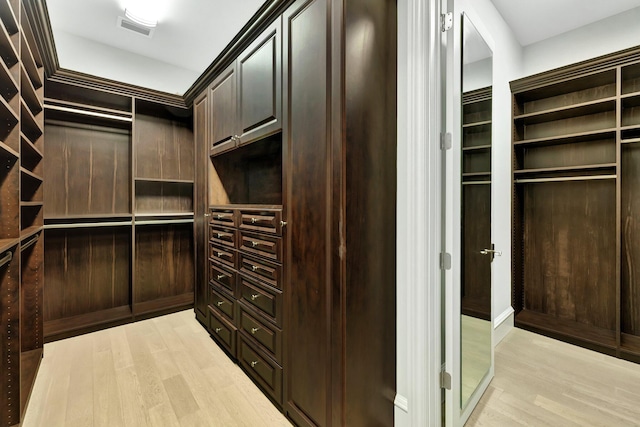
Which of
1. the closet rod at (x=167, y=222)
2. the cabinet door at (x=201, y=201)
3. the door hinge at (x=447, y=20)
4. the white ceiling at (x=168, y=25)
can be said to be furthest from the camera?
the closet rod at (x=167, y=222)

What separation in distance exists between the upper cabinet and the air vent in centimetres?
85

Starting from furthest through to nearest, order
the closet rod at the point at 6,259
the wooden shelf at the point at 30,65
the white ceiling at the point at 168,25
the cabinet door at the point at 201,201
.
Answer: the cabinet door at the point at 201,201
the white ceiling at the point at 168,25
the wooden shelf at the point at 30,65
the closet rod at the point at 6,259

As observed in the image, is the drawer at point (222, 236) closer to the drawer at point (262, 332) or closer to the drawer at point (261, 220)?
the drawer at point (261, 220)

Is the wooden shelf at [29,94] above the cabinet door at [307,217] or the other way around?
above

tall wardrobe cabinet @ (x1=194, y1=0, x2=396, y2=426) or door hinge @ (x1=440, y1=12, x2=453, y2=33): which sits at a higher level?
door hinge @ (x1=440, y1=12, x2=453, y2=33)

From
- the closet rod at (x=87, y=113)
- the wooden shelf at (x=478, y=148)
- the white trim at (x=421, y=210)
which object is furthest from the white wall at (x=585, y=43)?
the closet rod at (x=87, y=113)

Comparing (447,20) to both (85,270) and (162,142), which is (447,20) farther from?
(85,270)

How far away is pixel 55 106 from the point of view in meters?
2.56

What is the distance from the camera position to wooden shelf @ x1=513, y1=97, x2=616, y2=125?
2.33m

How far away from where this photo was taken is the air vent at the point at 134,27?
2.45m

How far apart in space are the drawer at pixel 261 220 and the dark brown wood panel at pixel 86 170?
1823 millimetres

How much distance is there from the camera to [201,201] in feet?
8.98

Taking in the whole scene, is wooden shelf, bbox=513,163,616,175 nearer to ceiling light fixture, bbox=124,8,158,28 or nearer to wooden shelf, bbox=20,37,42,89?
ceiling light fixture, bbox=124,8,158,28

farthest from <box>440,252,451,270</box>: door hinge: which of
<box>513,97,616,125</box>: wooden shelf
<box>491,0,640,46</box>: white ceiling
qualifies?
<box>491,0,640,46</box>: white ceiling
